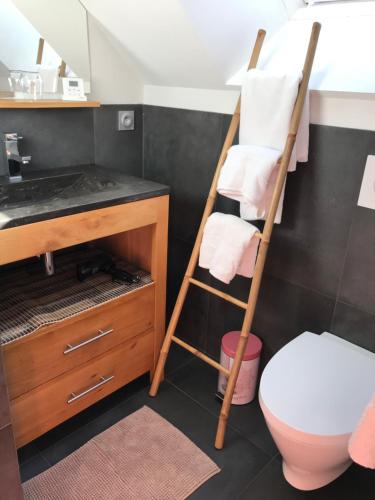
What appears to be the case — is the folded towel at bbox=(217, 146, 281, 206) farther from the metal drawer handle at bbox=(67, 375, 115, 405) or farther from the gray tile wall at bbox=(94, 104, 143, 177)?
the metal drawer handle at bbox=(67, 375, 115, 405)

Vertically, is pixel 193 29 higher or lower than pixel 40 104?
higher

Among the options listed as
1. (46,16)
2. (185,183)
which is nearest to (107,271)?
(185,183)

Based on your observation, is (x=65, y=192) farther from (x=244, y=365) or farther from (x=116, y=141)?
(x=244, y=365)

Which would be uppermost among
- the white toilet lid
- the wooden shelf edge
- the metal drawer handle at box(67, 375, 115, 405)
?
the wooden shelf edge

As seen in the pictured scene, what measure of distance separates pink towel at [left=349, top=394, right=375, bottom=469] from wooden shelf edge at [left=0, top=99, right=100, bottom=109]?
149cm

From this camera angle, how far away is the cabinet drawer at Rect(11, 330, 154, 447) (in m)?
1.44

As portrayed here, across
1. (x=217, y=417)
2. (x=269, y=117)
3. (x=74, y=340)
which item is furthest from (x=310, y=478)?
(x=269, y=117)

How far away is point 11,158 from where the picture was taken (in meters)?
1.63

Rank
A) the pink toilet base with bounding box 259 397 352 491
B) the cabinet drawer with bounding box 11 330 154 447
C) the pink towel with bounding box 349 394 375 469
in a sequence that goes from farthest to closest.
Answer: the cabinet drawer with bounding box 11 330 154 447 < the pink toilet base with bounding box 259 397 352 491 < the pink towel with bounding box 349 394 375 469

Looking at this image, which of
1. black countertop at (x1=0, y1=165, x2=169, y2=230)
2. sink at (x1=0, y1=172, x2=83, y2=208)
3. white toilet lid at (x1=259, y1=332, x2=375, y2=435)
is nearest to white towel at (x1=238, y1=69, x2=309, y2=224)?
black countertop at (x1=0, y1=165, x2=169, y2=230)

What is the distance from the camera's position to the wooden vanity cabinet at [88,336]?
133cm

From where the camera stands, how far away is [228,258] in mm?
1529

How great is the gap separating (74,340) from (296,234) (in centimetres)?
95

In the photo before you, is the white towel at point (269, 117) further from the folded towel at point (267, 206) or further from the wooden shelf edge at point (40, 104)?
the wooden shelf edge at point (40, 104)
